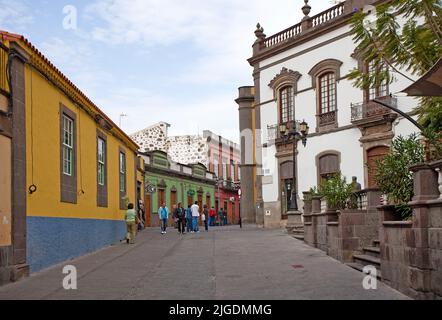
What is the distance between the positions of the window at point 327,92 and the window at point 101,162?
11.4 meters

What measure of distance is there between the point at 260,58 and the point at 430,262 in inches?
900

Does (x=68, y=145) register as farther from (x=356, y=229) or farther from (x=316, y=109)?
(x=316, y=109)

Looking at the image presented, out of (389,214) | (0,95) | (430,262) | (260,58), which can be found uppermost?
(260,58)

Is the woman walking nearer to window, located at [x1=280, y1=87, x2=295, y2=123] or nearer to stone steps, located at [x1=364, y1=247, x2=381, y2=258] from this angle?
stone steps, located at [x1=364, y1=247, x2=381, y2=258]

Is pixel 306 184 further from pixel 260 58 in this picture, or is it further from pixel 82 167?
pixel 82 167

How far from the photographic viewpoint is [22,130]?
10406mm

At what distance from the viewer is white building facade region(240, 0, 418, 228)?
23.1 m

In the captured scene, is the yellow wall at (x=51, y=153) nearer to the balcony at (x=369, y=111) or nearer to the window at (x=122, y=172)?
the window at (x=122, y=172)

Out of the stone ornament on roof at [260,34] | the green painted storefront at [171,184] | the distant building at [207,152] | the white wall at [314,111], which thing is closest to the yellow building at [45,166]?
the white wall at [314,111]

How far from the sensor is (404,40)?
10.8 meters

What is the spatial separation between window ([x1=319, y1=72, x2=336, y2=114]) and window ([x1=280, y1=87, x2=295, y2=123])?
1.89 metres

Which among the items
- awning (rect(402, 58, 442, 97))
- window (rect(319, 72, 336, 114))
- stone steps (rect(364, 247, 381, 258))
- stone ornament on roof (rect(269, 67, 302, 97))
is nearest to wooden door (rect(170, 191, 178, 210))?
stone ornament on roof (rect(269, 67, 302, 97))

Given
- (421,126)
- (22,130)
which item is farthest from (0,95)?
(421,126)

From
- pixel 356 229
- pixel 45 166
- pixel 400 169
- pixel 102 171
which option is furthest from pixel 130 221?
pixel 400 169
